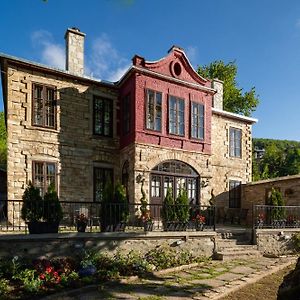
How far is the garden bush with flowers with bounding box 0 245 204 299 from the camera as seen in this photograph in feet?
25.5

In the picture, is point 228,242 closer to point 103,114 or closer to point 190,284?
point 190,284

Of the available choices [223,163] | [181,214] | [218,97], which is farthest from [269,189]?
[181,214]

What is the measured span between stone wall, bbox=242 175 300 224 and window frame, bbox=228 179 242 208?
325mm

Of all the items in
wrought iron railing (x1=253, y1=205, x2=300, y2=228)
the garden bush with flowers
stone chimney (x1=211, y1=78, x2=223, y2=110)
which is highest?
stone chimney (x1=211, y1=78, x2=223, y2=110)

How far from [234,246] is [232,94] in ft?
73.0

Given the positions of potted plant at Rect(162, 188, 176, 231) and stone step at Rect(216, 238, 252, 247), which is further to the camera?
stone step at Rect(216, 238, 252, 247)

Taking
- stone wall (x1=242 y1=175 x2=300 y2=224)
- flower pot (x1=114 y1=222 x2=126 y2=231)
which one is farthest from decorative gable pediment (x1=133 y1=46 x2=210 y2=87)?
flower pot (x1=114 y1=222 x2=126 y2=231)

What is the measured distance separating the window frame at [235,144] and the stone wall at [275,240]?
6898 mm

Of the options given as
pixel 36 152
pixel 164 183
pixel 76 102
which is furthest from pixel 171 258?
pixel 76 102

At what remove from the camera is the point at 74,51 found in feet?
52.1

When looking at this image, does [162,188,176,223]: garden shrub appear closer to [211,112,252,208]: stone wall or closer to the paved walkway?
the paved walkway

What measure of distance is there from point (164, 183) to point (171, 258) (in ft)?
16.7

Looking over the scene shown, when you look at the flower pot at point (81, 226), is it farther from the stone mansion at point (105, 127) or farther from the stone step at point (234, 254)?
the stone step at point (234, 254)

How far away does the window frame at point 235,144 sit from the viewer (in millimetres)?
20641
